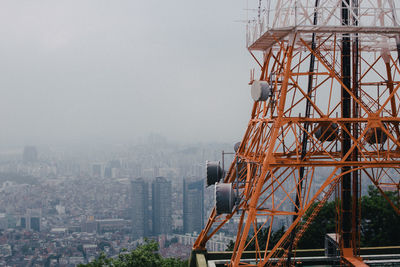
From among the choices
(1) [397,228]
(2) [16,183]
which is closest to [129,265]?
(1) [397,228]

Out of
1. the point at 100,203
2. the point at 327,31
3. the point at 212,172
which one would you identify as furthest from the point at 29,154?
the point at 327,31

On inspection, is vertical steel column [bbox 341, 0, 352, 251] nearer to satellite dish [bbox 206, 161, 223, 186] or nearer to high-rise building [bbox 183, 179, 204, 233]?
satellite dish [bbox 206, 161, 223, 186]

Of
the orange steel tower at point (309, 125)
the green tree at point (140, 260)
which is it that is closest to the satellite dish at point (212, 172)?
the orange steel tower at point (309, 125)

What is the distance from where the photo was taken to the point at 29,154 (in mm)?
135750

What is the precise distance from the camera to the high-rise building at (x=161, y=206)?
90.9 metres

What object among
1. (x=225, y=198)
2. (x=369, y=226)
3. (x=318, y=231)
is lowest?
(x=318, y=231)

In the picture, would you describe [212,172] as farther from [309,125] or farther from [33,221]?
[33,221]

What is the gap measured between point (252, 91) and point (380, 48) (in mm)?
4833

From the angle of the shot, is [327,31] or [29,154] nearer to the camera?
[327,31]

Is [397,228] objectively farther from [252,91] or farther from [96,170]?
[96,170]

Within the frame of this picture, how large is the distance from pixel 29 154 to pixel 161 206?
59.1 meters

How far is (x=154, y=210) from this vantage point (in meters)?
94.1

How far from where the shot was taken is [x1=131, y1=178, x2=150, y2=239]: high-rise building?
92.7 meters

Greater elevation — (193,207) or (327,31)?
(327,31)
